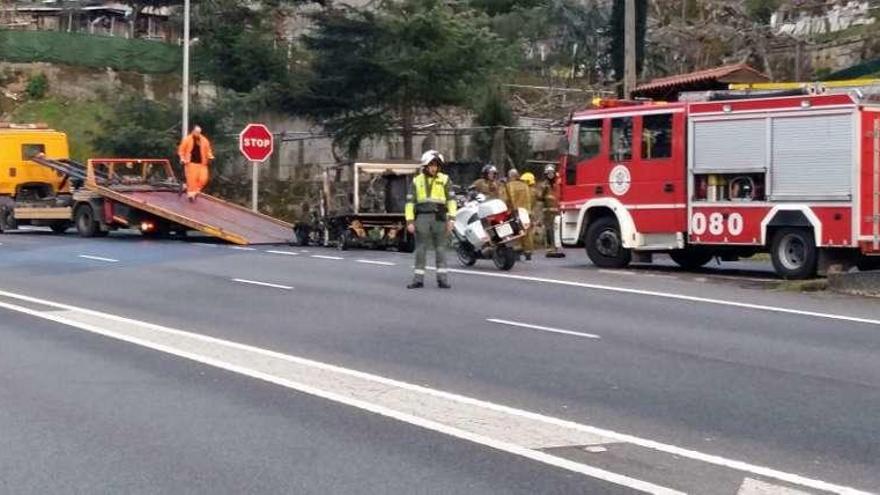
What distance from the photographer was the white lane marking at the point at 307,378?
8.53 meters

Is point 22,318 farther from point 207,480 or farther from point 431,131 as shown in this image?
point 431,131

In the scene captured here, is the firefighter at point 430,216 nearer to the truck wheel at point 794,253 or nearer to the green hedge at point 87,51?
the truck wheel at point 794,253

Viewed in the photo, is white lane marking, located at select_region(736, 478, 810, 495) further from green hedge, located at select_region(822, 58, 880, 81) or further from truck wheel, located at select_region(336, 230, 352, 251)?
green hedge, located at select_region(822, 58, 880, 81)

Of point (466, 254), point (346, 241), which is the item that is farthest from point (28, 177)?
point (466, 254)

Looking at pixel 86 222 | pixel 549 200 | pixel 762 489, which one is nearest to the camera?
pixel 762 489

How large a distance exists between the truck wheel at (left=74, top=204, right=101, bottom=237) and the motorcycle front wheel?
12469mm

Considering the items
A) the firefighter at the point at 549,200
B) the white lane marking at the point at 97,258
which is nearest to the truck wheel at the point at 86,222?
the white lane marking at the point at 97,258

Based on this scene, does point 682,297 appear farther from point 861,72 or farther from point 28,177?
point 28,177

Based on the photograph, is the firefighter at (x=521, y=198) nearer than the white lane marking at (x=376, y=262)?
No

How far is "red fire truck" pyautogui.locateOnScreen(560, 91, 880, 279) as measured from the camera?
63.5 feet

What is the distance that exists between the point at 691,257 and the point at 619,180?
1845mm

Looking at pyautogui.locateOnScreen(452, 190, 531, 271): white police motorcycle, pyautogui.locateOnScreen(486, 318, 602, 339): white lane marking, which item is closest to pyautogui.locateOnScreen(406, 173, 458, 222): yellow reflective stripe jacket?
pyautogui.locateOnScreen(452, 190, 531, 271): white police motorcycle

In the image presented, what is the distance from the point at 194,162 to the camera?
32094 mm

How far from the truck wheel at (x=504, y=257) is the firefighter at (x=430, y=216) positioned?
255cm
